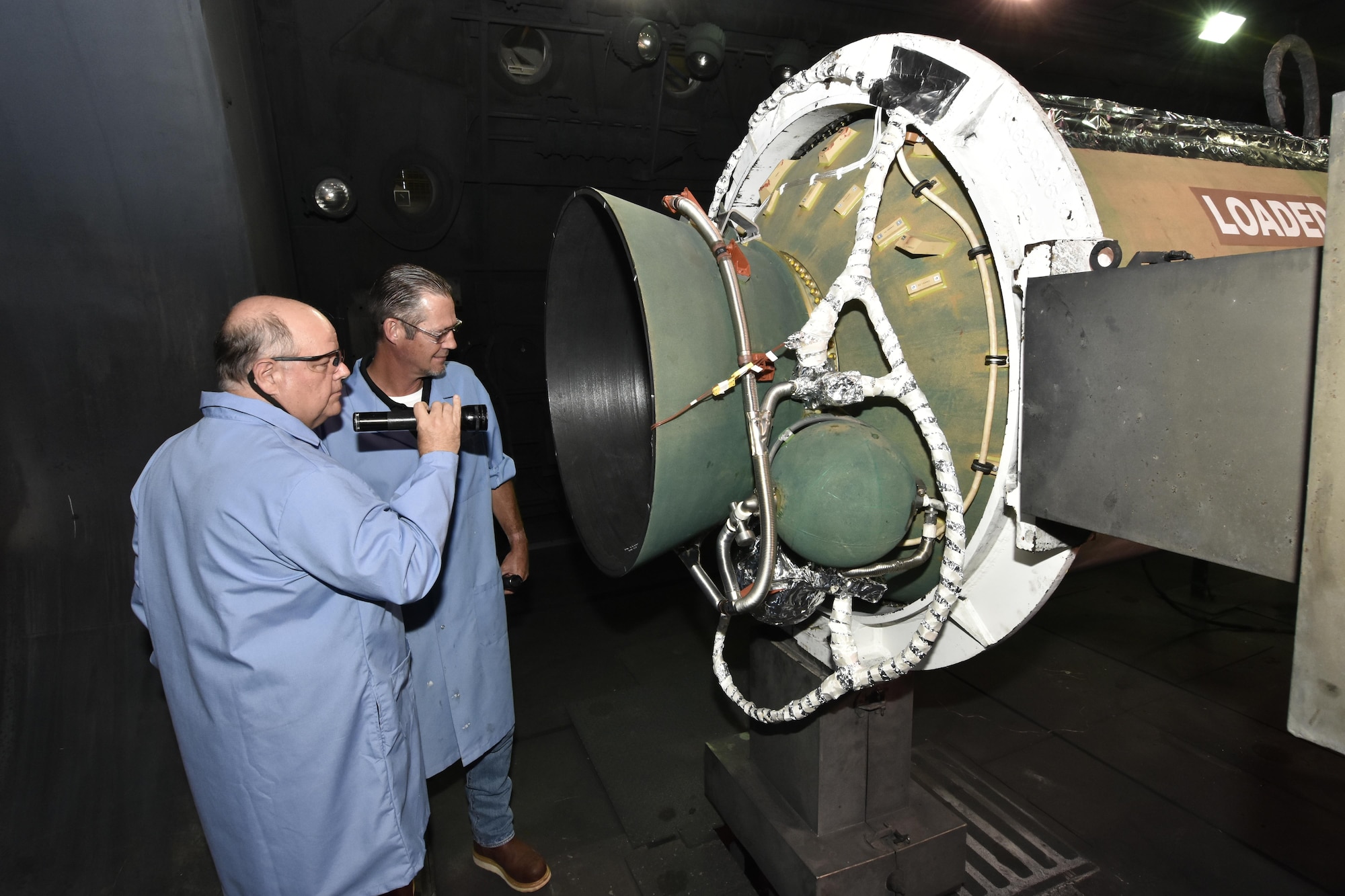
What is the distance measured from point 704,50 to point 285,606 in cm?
283

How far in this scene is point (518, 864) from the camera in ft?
6.44

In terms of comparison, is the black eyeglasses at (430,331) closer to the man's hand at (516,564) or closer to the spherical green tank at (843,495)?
the man's hand at (516,564)

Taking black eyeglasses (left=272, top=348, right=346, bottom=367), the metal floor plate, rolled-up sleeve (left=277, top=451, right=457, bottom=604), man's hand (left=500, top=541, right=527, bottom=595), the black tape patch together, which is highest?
the black tape patch

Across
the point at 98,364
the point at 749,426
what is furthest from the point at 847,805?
the point at 98,364

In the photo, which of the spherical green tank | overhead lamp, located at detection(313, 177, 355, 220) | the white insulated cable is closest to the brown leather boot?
the spherical green tank

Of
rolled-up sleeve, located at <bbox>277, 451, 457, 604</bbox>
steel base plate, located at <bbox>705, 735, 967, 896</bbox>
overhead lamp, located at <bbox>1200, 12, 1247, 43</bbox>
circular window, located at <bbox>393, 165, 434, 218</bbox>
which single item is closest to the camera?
rolled-up sleeve, located at <bbox>277, 451, 457, 604</bbox>

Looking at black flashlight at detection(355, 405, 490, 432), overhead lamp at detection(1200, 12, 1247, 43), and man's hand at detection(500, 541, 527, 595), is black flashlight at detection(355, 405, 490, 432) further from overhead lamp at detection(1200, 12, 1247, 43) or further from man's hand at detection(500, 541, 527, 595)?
overhead lamp at detection(1200, 12, 1247, 43)

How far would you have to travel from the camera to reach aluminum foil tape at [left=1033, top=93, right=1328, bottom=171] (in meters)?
1.47

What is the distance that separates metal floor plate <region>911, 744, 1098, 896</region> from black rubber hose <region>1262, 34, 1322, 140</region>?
7.40 feet

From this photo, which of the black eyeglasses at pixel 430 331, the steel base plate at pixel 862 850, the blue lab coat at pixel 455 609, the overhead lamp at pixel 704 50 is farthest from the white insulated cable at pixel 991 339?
the overhead lamp at pixel 704 50

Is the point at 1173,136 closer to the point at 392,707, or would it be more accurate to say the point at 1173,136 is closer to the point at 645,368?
the point at 645,368

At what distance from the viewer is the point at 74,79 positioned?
186 cm

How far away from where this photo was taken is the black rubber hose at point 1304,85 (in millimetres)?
2035

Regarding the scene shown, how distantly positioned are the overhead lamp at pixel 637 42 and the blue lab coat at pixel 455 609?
1908 mm
